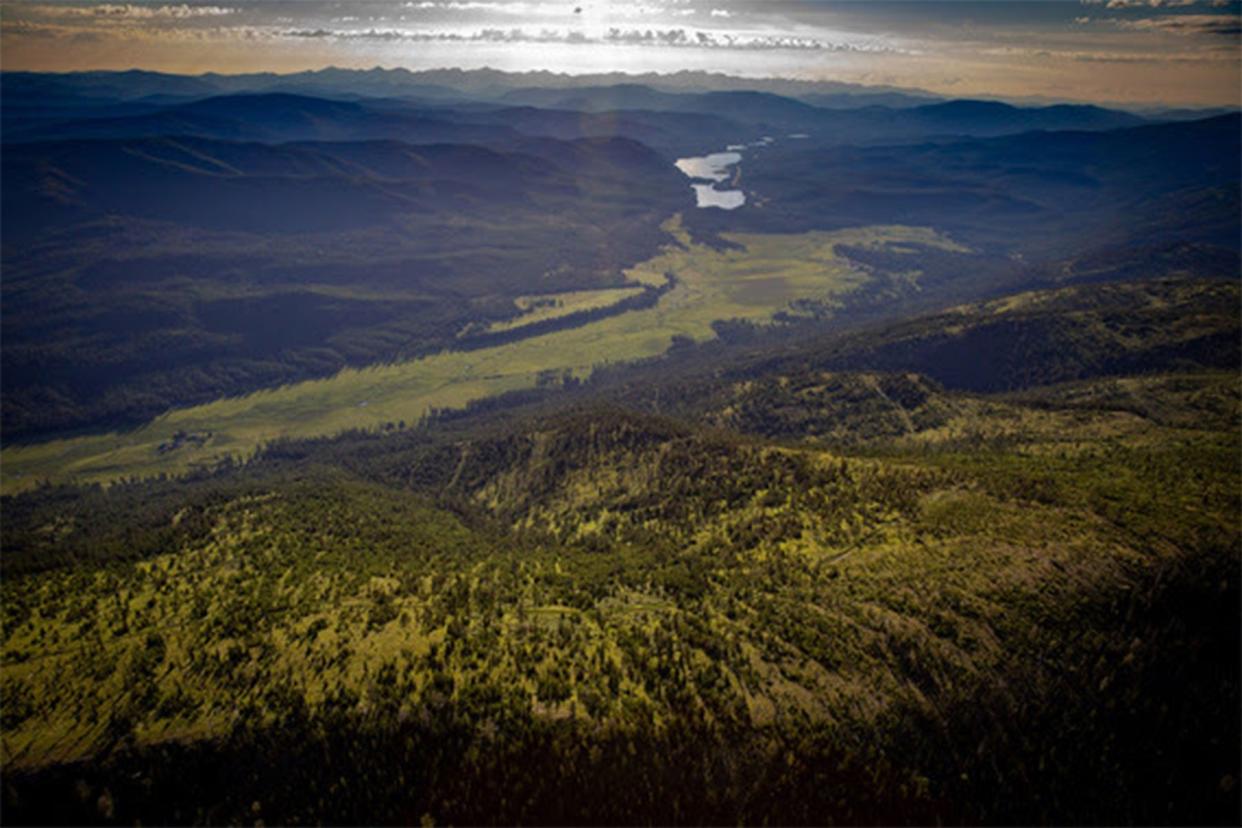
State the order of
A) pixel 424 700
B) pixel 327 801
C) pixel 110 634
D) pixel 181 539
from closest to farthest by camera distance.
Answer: pixel 327 801
pixel 424 700
pixel 110 634
pixel 181 539

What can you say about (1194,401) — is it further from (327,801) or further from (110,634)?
(110,634)

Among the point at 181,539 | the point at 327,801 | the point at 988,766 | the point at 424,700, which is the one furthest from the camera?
the point at 181,539

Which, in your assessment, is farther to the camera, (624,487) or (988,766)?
(624,487)

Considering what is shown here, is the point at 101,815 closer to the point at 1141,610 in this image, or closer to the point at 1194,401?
the point at 1141,610

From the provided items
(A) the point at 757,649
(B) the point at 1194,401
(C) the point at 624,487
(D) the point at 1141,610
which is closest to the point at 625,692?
(A) the point at 757,649

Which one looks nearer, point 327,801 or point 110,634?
point 327,801

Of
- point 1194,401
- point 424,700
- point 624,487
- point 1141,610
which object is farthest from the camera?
point 1194,401

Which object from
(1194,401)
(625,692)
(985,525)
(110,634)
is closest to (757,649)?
(625,692)

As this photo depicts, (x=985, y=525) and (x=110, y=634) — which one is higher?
(x=985, y=525)

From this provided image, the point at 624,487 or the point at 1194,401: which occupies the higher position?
the point at 1194,401
